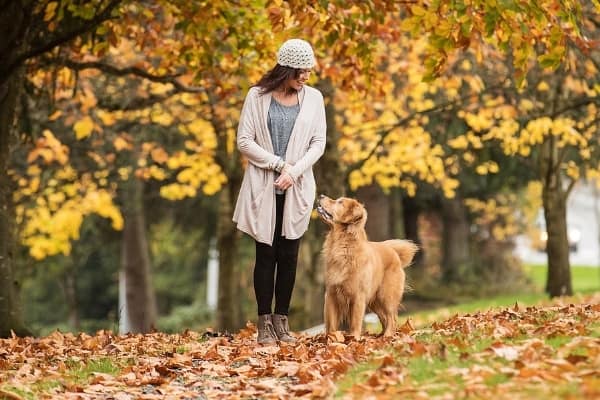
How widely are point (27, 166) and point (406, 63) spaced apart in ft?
30.4

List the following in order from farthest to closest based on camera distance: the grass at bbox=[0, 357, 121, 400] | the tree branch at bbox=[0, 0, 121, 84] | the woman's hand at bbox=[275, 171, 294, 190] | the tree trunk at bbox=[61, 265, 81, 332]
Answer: the tree trunk at bbox=[61, 265, 81, 332]
the tree branch at bbox=[0, 0, 121, 84]
the woman's hand at bbox=[275, 171, 294, 190]
the grass at bbox=[0, 357, 121, 400]

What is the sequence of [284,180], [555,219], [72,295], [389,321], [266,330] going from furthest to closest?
[72,295] < [555,219] < [389,321] < [266,330] < [284,180]

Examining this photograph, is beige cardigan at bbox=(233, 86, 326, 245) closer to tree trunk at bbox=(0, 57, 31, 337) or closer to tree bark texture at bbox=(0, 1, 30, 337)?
tree bark texture at bbox=(0, 1, 30, 337)

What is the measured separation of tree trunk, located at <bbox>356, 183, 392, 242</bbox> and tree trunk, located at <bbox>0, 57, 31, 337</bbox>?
594 inches

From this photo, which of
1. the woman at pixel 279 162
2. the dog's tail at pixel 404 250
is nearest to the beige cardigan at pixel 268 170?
the woman at pixel 279 162

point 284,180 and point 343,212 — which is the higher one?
point 284,180

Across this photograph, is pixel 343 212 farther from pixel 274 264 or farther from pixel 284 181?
pixel 274 264

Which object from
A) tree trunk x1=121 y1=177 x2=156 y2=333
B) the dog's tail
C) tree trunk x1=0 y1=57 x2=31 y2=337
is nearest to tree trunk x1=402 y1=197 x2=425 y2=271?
tree trunk x1=121 y1=177 x2=156 y2=333

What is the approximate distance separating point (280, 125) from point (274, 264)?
44.8 inches

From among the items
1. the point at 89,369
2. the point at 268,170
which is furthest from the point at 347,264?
the point at 89,369

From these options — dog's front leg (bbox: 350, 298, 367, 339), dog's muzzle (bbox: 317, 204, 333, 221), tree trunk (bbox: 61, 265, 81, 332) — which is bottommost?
tree trunk (bbox: 61, 265, 81, 332)

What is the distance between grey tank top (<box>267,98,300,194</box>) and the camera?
27.2 ft

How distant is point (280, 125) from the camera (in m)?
8.30

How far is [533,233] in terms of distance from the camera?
Answer: 1879 inches
